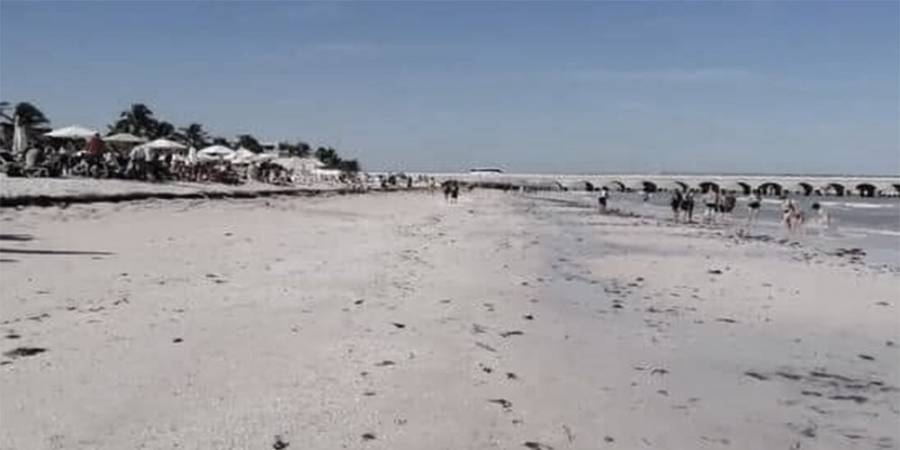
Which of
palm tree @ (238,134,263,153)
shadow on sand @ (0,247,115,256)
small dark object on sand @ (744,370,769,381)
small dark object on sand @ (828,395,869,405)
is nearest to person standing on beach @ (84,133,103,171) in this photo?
shadow on sand @ (0,247,115,256)

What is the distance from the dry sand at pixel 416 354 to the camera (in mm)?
5961

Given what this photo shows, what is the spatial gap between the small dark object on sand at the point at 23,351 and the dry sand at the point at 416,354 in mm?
35

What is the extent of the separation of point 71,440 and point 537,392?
3.42 m

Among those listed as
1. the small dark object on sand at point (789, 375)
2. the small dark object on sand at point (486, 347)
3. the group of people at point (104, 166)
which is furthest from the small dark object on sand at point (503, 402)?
the group of people at point (104, 166)

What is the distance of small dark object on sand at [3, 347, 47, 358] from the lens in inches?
282

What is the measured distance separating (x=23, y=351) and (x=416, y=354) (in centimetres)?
319

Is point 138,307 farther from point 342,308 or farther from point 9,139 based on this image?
point 9,139

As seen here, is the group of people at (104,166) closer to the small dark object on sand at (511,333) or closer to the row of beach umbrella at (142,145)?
the row of beach umbrella at (142,145)

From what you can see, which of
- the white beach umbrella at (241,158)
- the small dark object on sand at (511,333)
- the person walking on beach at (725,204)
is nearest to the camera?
the small dark object on sand at (511,333)

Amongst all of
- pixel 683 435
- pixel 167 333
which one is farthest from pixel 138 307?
pixel 683 435

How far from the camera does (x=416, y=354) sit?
838 centimetres

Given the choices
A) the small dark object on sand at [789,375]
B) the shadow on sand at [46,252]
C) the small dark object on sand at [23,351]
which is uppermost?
the shadow on sand at [46,252]

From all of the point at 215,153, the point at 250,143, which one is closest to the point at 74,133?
the point at 215,153

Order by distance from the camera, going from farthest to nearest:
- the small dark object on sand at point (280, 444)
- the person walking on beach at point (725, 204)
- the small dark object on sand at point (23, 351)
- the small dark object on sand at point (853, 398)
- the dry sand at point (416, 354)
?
the person walking on beach at point (725, 204), the small dark object on sand at point (853, 398), the small dark object on sand at point (23, 351), the dry sand at point (416, 354), the small dark object on sand at point (280, 444)
